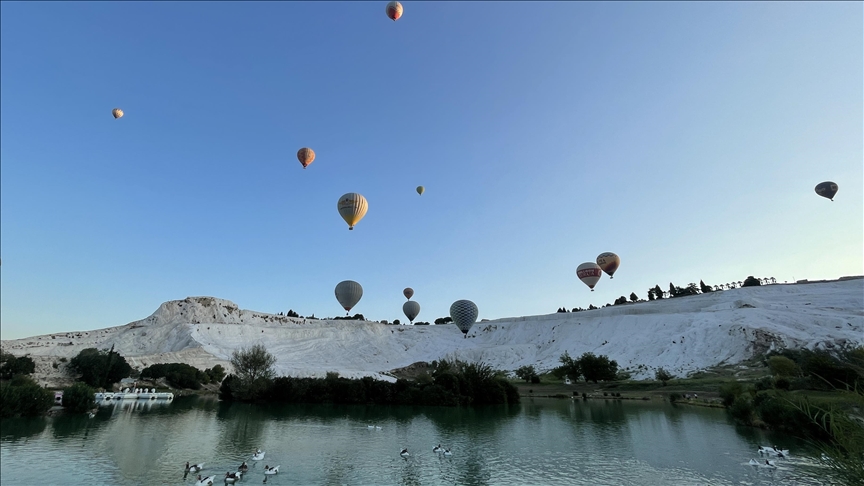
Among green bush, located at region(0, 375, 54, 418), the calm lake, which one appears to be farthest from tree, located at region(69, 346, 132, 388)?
green bush, located at region(0, 375, 54, 418)

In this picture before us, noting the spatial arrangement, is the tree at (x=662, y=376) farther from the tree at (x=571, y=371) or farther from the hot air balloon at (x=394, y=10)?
the hot air balloon at (x=394, y=10)

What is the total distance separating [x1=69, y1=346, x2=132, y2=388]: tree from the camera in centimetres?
5378

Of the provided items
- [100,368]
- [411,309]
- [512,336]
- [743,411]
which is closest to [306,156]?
[743,411]

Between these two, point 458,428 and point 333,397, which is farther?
point 333,397

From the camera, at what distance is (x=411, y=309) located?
9081 cm

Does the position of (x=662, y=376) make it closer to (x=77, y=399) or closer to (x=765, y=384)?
(x=765, y=384)

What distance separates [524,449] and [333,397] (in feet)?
99.8

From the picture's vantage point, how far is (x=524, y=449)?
22.2m

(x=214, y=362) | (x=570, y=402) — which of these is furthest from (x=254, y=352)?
(x=570, y=402)

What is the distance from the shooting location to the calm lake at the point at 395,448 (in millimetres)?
16719

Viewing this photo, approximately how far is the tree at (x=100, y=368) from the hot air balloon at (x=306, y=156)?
39715mm

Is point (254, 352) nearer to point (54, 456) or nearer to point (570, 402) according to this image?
point (54, 456)

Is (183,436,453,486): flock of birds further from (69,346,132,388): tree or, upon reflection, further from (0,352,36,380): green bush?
(0,352,36,380): green bush

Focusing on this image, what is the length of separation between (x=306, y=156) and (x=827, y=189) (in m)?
51.0
